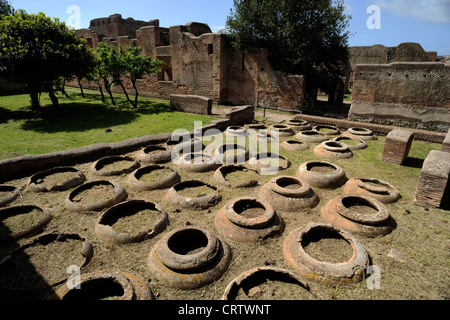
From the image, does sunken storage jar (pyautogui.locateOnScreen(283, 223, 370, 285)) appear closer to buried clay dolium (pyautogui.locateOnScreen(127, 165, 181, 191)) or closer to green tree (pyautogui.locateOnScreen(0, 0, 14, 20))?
buried clay dolium (pyautogui.locateOnScreen(127, 165, 181, 191))

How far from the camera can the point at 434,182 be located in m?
5.53

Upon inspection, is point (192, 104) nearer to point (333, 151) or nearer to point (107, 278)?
point (333, 151)

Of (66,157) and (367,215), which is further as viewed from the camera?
(66,157)

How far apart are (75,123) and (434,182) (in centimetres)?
1428

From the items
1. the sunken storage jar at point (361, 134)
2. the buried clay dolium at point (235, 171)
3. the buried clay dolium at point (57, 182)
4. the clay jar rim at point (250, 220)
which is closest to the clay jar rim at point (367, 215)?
the clay jar rim at point (250, 220)

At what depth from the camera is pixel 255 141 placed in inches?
398

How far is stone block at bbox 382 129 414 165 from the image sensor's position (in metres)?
7.91

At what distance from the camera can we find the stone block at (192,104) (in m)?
14.7

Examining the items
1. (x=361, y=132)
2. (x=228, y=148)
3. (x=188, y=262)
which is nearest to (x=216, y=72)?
(x=228, y=148)

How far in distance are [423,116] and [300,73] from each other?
Result: 7206mm

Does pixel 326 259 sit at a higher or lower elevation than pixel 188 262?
lower

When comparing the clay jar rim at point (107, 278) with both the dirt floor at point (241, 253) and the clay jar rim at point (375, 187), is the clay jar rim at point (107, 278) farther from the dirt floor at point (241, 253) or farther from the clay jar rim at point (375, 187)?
the clay jar rim at point (375, 187)
